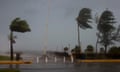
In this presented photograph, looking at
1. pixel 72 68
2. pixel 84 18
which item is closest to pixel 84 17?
pixel 84 18

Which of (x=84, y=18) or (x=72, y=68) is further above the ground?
(x=84, y=18)

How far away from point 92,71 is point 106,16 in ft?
84.7

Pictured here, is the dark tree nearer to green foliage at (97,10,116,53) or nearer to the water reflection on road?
green foliage at (97,10,116,53)

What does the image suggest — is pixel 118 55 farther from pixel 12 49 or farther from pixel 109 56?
pixel 12 49

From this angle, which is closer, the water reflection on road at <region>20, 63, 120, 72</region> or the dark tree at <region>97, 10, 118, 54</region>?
the water reflection on road at <region>20, 63, 120, 72</region>

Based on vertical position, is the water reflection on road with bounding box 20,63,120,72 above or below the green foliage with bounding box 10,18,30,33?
below

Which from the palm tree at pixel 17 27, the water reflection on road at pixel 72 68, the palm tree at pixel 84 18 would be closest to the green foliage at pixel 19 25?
the palm tree at pixel 17 27

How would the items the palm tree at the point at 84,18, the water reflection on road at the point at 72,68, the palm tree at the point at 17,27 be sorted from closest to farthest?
the water reflection on road at the point at 72,68 → the palm tree at the point at 17,27 → the palm tree at the point at 84,18

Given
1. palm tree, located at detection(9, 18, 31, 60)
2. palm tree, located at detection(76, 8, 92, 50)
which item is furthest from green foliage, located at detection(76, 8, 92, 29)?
palm tree, located at detection(9, 18, 31, 60)

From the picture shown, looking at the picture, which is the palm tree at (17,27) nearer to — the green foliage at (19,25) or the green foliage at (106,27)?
the green foliage at (19,25)

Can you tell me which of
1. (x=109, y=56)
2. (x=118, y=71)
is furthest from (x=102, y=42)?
(x=118, y=71)

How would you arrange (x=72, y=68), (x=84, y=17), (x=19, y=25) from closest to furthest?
(x=72, y=68) < (x=19, y=25) < (x=84, y=17)

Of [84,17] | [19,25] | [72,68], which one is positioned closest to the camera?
[72,68]

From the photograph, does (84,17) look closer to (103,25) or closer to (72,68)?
(103,25)
